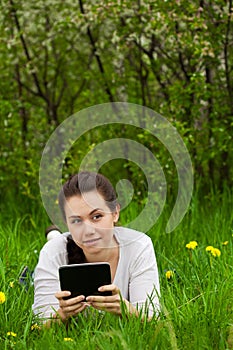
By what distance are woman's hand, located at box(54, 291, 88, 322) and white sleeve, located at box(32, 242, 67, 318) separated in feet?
0.68

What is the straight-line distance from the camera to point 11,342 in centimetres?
251

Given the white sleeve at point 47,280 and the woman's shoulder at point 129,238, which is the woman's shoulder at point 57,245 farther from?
the woman's shoulder at point 129,238

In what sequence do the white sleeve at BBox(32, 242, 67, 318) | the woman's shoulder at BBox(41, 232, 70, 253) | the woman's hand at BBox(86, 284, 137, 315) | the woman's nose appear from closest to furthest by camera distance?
the woman's hand at BBox(86, 284, 137, 315), the woman's nose, the white sleeve at BBox(32, 242, 67, 318), the woman's shoulder at BBox(41, 232, 70, 253)

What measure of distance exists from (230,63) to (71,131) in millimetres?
1318

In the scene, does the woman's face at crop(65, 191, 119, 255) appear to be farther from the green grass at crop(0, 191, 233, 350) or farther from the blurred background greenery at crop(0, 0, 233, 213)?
the blurred background greenery at crop(0, 0, 233, 213)

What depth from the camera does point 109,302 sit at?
8.82ft

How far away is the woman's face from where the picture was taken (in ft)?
9.45

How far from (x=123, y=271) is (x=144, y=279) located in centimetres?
12

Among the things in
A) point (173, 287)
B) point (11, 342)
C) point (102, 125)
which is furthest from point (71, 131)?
point (11, 342)

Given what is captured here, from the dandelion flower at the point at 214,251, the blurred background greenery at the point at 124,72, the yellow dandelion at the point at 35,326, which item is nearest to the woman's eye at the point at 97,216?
the yellow dandelion at the point at 35,326

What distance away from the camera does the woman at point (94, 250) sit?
113 inches

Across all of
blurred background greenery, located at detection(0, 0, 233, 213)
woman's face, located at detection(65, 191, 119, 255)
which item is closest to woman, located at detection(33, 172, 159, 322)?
woman's face, located at detection(65, 191, 119, 255)

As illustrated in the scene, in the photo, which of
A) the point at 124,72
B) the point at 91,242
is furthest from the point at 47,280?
the point at 124,72

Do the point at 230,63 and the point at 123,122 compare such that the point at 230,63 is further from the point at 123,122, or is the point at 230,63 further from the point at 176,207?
the point at 176,207
